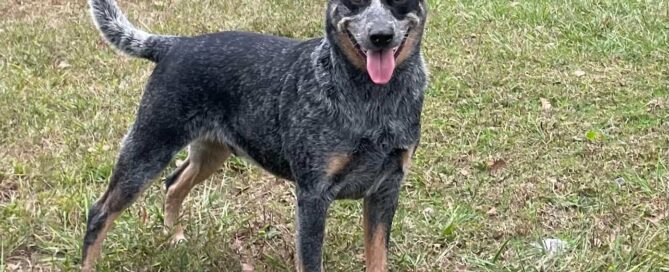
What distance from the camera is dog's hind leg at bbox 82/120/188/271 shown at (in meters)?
4.37

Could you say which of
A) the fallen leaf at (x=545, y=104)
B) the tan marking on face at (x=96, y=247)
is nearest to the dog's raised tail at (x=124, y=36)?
the tan marking on face at (x=96, y=247)

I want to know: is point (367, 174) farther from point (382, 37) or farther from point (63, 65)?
point (63, 65)

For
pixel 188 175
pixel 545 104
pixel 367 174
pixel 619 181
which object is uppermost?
pixel 367 174

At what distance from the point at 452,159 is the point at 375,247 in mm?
1925

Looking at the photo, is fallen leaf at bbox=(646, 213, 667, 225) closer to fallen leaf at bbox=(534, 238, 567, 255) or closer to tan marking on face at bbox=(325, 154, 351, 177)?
fallen leaf at bbox=(534, 238, 567, 255)

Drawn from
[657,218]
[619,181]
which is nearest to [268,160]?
[657,218]

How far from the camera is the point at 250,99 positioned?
4.33m

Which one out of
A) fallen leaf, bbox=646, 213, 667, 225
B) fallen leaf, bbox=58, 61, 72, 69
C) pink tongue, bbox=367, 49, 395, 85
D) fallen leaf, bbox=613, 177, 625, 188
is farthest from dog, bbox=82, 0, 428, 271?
fallen leaf, bbox=58, 61, 72, 69

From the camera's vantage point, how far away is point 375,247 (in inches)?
174

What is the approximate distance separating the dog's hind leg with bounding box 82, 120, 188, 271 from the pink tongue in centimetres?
111

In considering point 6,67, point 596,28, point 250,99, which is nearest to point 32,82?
point 6,67

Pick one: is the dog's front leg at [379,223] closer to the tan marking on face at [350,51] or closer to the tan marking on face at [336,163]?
the tan marking on face at [336,163]

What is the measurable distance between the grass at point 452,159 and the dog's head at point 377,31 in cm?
140

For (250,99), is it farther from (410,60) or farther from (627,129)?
(627,129)
